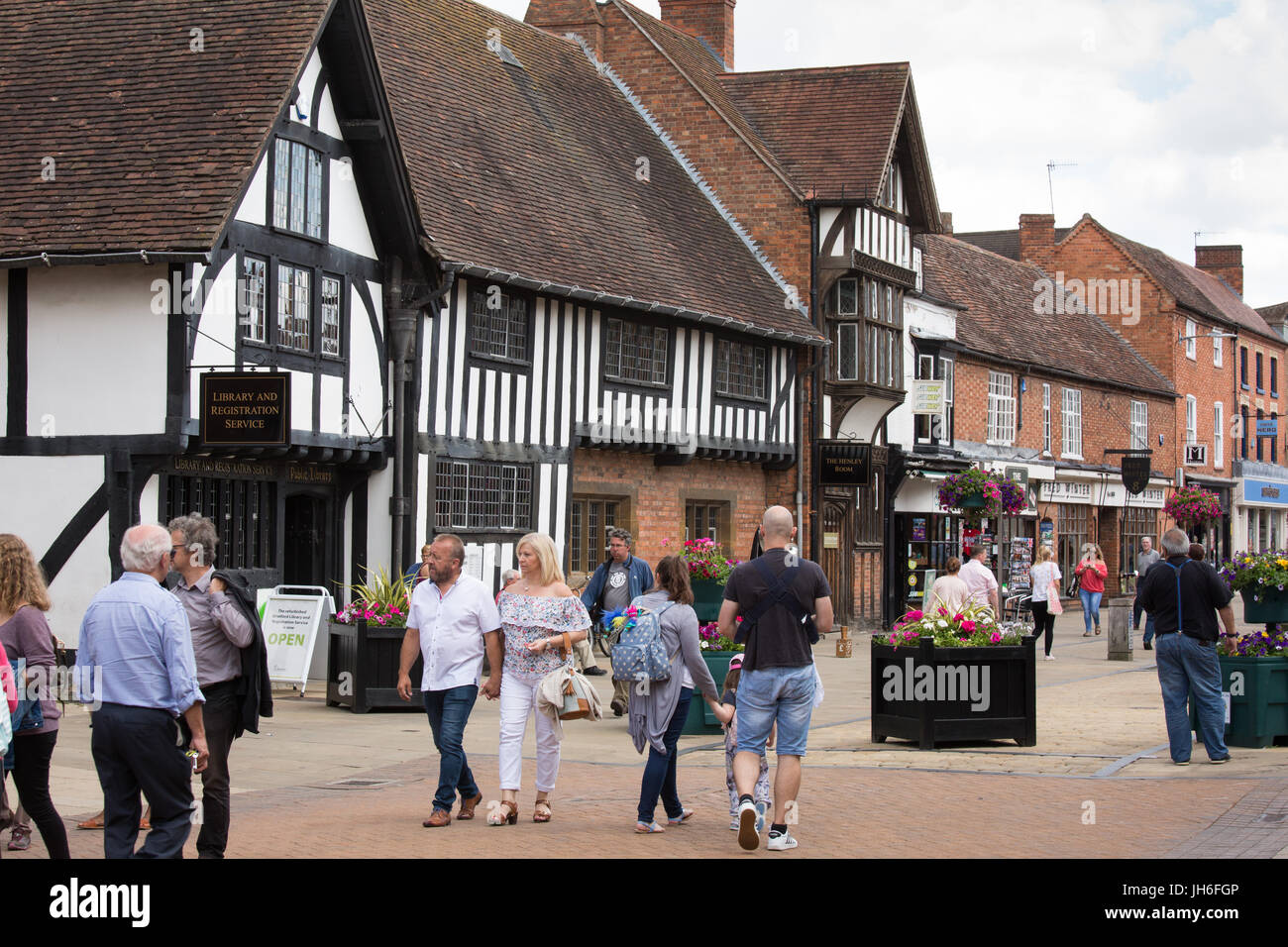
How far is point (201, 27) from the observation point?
18.3 metres

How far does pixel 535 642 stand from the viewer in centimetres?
1030

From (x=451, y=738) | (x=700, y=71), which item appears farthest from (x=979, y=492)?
(x=451, y=738)

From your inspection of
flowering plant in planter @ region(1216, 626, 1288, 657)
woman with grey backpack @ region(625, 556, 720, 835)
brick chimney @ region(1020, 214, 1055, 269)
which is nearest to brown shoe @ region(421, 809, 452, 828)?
woman with grey backpack @ region(625, 556, 720, 835)

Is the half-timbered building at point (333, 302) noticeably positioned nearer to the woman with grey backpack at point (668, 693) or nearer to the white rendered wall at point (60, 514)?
the white rendered wall at point (60, 514)

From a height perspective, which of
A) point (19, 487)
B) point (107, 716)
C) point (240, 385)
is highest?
point (240, 385)

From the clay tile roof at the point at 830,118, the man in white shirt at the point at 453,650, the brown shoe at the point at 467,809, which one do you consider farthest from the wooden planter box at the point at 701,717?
the clay tile roof at the point at 830,118

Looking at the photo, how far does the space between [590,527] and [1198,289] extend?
37130mm

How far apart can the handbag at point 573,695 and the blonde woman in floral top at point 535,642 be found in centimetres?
6

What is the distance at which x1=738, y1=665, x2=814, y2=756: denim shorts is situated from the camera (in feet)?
30.6
